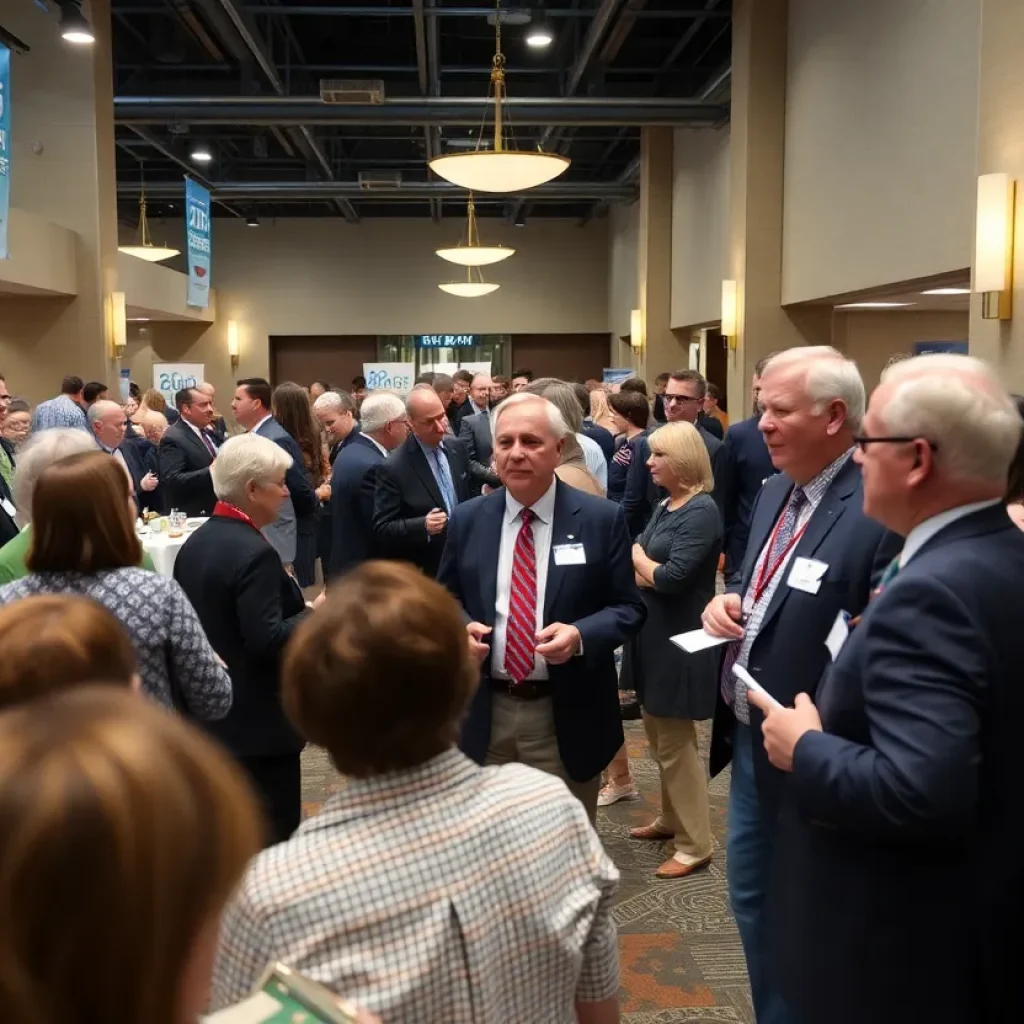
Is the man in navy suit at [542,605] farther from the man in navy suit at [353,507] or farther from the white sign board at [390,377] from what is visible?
the white sign board at [390,377]

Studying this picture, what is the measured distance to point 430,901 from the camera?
121 centimetres

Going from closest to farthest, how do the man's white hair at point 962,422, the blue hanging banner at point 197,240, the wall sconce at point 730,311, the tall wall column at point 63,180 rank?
the man's white hair at point 962,422 → the wall sconce at point 730,311 → the tall wall column at point 63,180 → the blue hanging banner at point 197,240

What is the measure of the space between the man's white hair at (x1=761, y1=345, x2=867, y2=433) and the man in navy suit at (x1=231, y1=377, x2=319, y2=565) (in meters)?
3.66

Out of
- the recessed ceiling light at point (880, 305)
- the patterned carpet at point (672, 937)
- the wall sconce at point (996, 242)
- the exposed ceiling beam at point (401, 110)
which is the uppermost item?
the exposed ceiling beam at point (401, 110)

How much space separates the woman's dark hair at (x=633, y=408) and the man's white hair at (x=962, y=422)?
4662mm

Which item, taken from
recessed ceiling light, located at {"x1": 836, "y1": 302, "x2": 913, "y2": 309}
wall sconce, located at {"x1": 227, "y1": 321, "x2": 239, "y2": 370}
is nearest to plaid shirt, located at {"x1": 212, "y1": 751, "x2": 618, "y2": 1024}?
recessed ceiling light, located at {"x1": 836, "y1": 302, "x2": 913, "y2": 309}

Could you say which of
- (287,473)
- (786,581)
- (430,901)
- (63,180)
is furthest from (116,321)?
(430,901)

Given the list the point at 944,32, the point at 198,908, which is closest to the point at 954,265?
the point at 944,32

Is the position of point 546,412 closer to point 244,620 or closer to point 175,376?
point 244,620

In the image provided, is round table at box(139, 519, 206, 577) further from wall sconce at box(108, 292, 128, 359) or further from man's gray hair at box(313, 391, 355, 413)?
wall sconce at box(108, 292, 128, 359)

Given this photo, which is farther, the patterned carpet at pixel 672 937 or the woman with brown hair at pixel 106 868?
the patterned carpet at pixel 672 937

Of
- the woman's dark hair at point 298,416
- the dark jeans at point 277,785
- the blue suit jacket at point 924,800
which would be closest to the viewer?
the blue suit jacket at point 924,800

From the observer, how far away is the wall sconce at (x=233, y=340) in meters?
19.8

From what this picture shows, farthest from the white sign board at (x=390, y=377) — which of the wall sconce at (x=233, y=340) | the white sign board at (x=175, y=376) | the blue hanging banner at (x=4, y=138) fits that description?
the wall sconce at (x=233, y=340)
